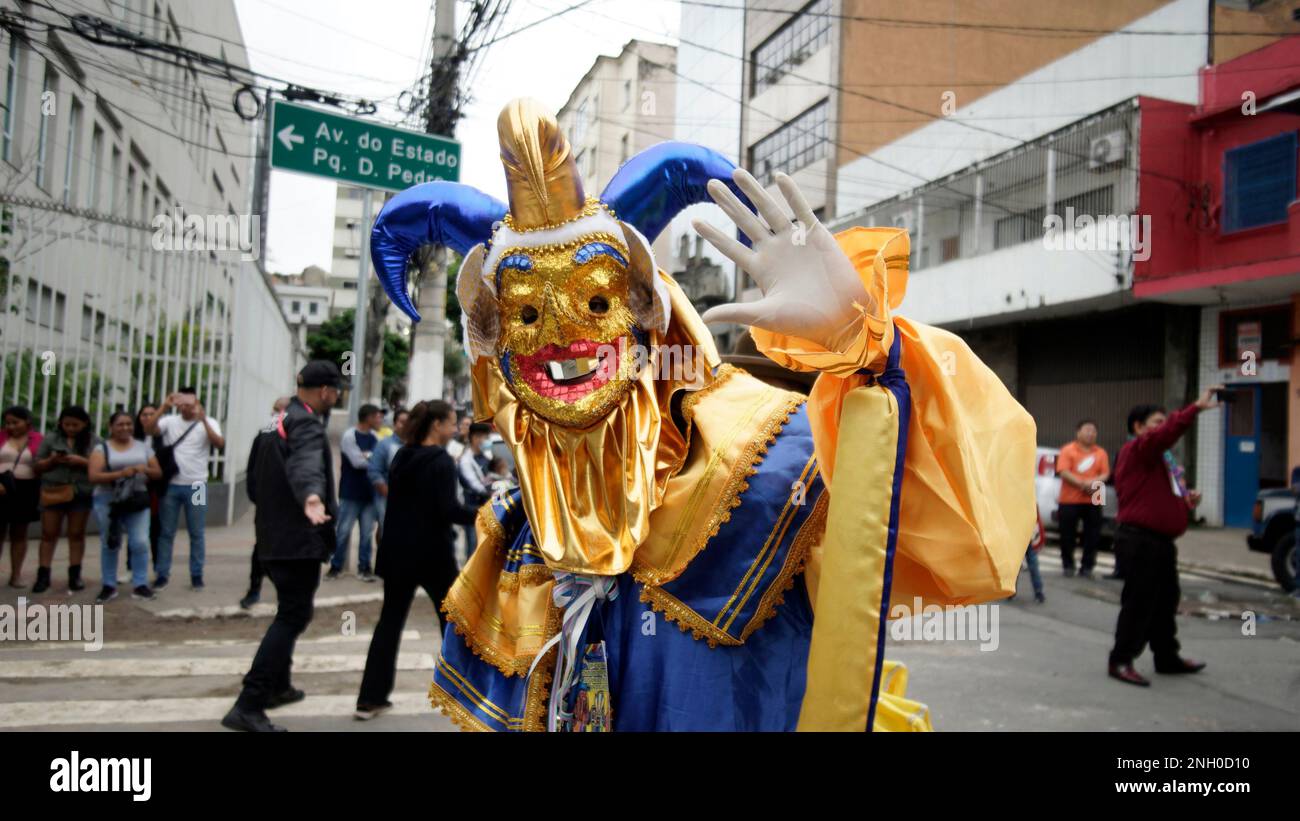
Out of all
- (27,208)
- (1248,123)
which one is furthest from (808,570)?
(1248,123)

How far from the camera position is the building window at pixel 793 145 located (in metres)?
20.4

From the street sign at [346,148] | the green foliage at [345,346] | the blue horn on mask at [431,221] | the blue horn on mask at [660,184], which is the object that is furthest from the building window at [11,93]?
the green foliage at [345,346]

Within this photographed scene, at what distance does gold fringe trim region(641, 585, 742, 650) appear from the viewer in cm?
183

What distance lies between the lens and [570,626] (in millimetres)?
1960

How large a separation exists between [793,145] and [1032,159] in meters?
6.17

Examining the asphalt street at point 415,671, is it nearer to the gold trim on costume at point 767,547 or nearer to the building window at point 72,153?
the gold trim on costume at point 767,547

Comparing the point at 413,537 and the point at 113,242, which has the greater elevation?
the point at 113,242

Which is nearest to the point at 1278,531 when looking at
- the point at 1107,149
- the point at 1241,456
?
the point at 1241,456

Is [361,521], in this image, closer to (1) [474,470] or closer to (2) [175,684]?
(1) [474,470]

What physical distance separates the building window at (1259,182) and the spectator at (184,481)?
1511cm

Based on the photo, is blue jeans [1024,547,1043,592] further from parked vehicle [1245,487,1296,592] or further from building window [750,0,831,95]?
building window [750,0,831,95]

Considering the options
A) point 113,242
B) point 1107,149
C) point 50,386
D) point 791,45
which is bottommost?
point 50,386

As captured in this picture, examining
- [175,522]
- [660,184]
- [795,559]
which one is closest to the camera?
[795,559]
